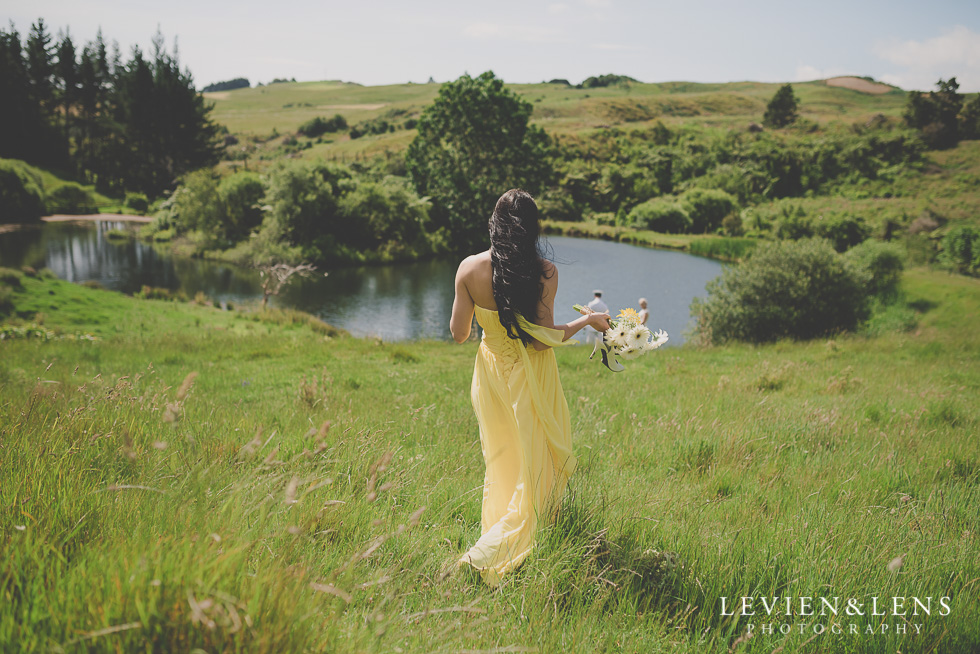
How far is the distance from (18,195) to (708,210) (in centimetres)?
6344

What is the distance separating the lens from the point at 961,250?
95.2ft

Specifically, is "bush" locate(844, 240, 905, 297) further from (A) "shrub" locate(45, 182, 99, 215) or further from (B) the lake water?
(A) "shrub" locate(45, 182, 99, 215)

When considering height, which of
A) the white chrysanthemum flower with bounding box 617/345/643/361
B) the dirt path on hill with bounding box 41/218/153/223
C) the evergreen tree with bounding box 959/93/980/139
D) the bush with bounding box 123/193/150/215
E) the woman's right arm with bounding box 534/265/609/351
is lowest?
the dirt path on hill with bounding box 41/218/153/223

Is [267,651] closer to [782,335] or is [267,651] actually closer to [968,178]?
[782,335]

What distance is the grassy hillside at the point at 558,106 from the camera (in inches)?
3720

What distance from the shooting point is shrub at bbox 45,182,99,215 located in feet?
155

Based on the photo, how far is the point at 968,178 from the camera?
49.1m

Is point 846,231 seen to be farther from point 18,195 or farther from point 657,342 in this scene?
point 18,195

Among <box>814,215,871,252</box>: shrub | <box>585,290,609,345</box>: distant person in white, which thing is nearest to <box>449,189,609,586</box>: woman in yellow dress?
<box>585,290,609,345</box>: distant person in white

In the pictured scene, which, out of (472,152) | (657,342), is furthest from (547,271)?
(472,152)

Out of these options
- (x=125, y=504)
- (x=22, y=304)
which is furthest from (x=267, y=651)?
(x=22, y=304)

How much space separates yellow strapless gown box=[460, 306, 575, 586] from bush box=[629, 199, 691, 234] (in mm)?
54377

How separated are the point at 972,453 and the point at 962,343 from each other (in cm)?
1277

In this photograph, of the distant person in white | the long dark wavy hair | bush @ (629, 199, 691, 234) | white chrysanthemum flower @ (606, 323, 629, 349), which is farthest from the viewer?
bush @ (629, 199, 691, 234)
